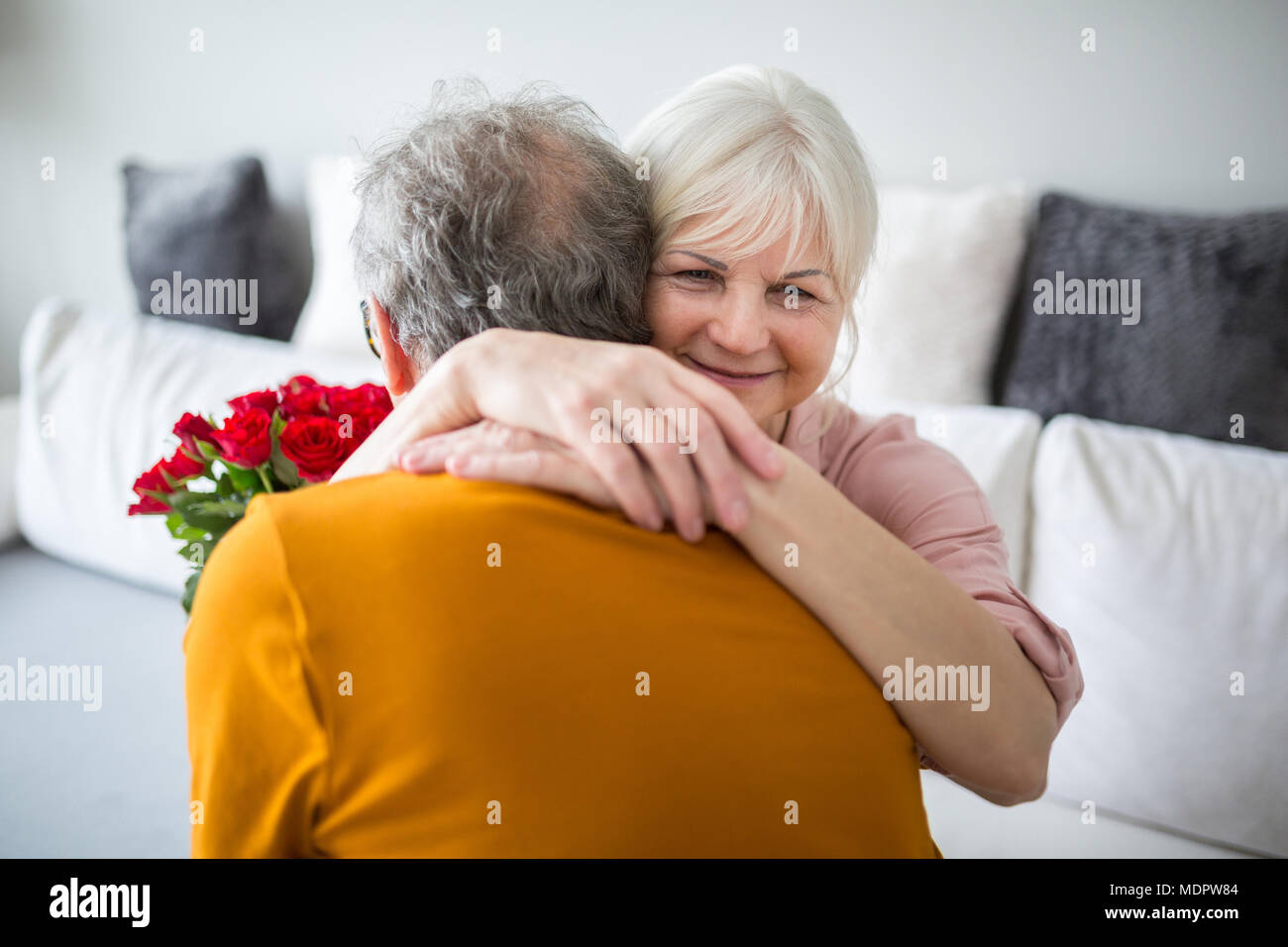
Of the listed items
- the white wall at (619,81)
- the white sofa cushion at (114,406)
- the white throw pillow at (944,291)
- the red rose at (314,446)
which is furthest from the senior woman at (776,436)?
the white sofa cushion at (114,406)

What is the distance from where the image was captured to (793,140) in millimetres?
1054

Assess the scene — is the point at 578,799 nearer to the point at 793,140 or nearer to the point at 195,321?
the point at 793,140

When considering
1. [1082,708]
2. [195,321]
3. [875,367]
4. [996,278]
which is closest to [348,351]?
[195,321]

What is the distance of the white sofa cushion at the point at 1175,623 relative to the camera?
1538 millimetres

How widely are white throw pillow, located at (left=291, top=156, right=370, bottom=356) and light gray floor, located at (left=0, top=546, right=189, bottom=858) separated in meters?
0.77

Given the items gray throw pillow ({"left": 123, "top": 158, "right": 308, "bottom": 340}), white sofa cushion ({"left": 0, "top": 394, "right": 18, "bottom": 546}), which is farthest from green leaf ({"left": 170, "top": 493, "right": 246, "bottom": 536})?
gray throw pillow ({"left": 123, "top": 158, "right": 308, "bottom": 340})

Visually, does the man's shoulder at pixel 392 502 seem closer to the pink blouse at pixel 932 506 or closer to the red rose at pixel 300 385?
the pink blouse at pixel 932 506

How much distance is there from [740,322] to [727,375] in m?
0.08

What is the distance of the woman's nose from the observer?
1.05 meters

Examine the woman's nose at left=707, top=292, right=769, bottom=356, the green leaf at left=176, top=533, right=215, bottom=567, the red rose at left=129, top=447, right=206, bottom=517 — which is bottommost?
the green leaf at left=176, top=533, right=215, bottom=567

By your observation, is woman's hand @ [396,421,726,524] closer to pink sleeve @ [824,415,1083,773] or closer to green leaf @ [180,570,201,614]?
pink sleeve @ [824,415,1083,773]

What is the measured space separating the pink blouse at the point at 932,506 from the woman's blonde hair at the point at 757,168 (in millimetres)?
242
